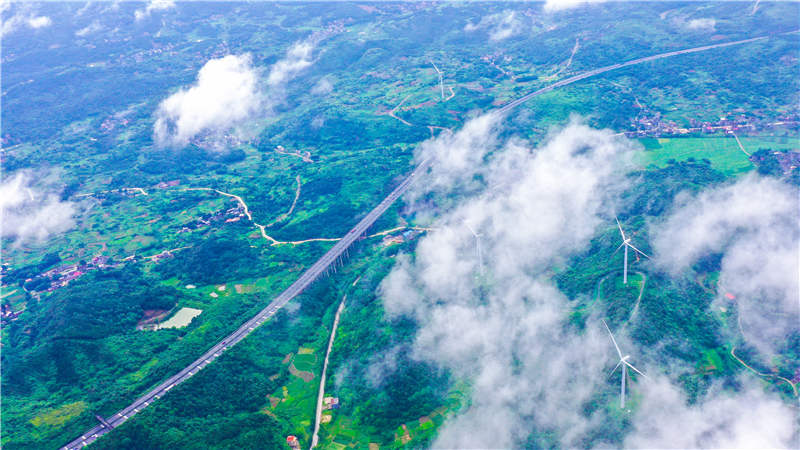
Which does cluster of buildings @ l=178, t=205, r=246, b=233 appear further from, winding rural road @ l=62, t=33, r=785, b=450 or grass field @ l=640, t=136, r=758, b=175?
grass field @ l=640, t=136, r=758, b=175

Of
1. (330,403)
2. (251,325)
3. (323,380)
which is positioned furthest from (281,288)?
(330,403)

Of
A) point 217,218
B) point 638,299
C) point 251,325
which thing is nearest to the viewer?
point 638,299

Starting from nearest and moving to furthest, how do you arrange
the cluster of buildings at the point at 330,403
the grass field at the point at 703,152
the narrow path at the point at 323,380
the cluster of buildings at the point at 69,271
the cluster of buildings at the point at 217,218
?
1. the narrow path at the point at 323,380
2. the cluster of buildings at the point at 330,403
3. the cluster of buildings at the point at 69,271
4. the grass field at the point at 703,152
5. the cluster of buildings at the point at 217,218

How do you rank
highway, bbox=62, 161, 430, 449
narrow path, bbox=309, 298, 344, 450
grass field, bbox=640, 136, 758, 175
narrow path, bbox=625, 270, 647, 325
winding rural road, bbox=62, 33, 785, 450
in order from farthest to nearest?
grass field, bbox=640, 136, 758, 175, narrow path, bbox=625, 270, 647, 325, narrow path, bbox=309, 298, 344, 450, highway, bbox=62, 161, 430, 449, winding rural road, bbox=62, 33, 785, 450

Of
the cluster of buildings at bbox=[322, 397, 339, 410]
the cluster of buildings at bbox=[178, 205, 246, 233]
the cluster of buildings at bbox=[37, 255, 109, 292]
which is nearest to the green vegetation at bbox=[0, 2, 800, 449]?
the cluster of buildings at bbox=[178, 205, 246, 233]

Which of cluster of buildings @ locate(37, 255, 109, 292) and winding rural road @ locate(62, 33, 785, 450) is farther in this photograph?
cluster of buildings @ locate(37, 255, 109, 292)

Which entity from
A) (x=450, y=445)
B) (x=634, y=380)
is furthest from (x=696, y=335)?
(x=450, y=445)

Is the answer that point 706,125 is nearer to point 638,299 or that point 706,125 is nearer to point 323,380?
point 638,299

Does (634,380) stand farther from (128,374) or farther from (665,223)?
(128,374)

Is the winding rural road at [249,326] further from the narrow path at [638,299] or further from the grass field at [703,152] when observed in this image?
the grass field at [703,152]

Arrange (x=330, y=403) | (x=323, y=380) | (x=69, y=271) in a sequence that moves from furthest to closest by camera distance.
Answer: (x=69, y=271)
(x=323, y=380)
(x=330, y=403)

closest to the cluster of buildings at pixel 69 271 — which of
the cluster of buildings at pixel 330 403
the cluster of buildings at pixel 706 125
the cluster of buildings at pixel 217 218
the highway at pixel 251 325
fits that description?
the cluster of buildings at pixel 217 218
